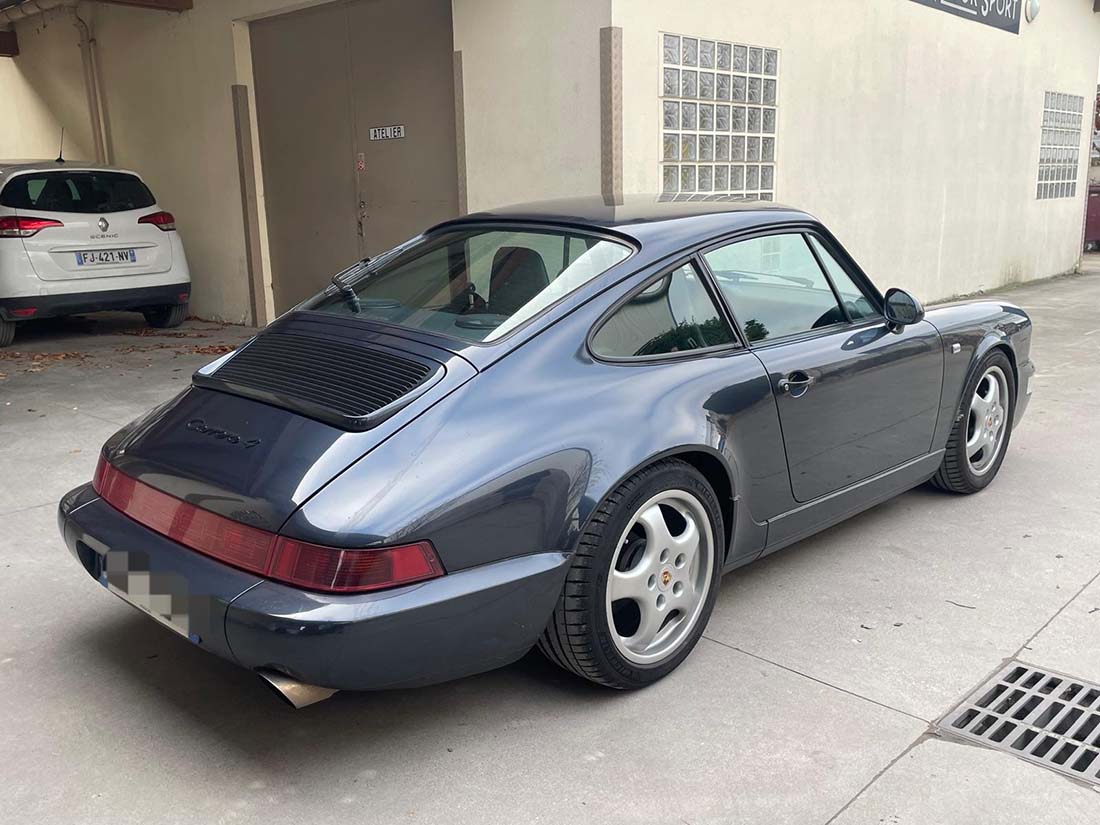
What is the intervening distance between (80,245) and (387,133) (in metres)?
2.86

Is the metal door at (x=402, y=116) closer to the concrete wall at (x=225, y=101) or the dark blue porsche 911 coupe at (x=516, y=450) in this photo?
the concrete wall at (x=225, y=101)

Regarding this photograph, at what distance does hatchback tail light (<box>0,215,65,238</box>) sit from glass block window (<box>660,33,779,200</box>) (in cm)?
533

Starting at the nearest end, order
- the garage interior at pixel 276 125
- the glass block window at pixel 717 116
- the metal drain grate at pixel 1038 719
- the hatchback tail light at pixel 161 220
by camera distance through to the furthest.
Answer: the metal drain grate at pixel 1038 719
the glass block window at pixel 717 116
the garage interior at pixel 276 125
the hatchback tail light at pixel 161 220

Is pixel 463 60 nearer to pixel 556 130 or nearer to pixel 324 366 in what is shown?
pixel 556 130

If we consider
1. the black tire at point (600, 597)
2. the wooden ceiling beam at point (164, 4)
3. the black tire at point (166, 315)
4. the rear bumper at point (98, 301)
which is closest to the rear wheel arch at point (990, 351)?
the black tire at point (600, 597)

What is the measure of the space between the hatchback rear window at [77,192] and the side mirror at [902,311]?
7454 mm

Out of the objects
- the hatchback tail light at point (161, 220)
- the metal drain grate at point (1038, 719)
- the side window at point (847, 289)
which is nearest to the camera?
the metal drain grate at point (1038, 719)

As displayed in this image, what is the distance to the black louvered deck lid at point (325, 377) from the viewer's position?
8.87ft

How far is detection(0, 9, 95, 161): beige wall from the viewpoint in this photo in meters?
12.4

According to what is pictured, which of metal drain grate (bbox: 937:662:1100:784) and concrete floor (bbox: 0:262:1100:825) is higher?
concrete floor (bbox: 0:262:1100:825)

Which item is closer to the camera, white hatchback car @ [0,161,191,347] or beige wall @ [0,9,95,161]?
white hatchback car @ [0,161,191,347]

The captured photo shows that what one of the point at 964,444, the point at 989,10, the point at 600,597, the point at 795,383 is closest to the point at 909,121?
the point at 989,10

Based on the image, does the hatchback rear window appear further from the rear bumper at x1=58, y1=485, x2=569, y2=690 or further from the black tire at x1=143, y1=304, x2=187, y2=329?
the rear bumper at x1=58, y1=485, x2=569, y2=690

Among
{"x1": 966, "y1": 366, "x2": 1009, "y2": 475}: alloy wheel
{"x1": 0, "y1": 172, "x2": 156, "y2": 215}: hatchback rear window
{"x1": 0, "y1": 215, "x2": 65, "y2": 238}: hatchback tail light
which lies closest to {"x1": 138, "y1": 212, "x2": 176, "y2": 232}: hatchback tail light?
{"x1": 0, "y1": 172, "x2": 156, "y2": 215}: hatchback rear window
